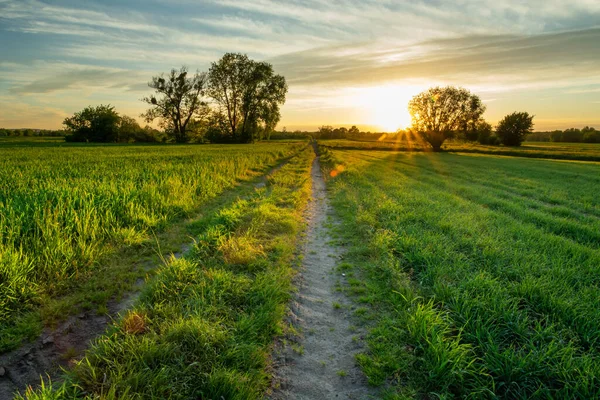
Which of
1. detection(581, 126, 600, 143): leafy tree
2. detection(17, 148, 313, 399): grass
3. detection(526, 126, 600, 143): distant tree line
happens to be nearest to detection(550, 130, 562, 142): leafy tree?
detection(526, 126, 600, 143): distant tree line

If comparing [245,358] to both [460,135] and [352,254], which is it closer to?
[352,254]

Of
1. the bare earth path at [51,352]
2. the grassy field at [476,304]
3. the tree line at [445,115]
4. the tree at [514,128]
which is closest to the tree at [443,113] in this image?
the tree line at [445,115]

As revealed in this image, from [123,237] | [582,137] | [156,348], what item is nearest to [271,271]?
[156,348]

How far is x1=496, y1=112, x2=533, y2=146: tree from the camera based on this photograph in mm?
71069

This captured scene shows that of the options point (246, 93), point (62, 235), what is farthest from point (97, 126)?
point (62, 235)

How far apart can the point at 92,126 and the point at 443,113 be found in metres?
78.2

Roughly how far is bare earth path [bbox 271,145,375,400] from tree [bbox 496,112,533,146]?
87.9 metres

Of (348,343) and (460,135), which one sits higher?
(460,135)

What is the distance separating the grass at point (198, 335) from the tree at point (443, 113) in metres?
61.3

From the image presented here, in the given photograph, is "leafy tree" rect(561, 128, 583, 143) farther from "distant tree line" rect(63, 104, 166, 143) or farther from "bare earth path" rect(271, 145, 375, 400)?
"distant tree line" rect(63, 104, 166, 143)

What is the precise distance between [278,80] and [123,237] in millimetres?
64641

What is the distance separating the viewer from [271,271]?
532 cm

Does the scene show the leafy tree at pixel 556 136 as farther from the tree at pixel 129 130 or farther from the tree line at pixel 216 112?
the tree at pixel 129 130

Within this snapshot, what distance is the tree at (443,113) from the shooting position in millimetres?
56125
